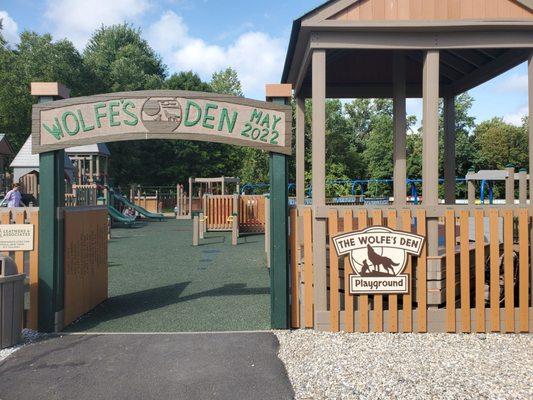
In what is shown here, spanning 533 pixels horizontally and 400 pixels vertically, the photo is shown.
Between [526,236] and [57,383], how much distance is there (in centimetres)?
531

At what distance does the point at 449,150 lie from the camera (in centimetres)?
880

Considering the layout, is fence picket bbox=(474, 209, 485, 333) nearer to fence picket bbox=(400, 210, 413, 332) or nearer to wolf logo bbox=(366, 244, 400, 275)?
fence picket bbox=(400, 210, 413, 332)

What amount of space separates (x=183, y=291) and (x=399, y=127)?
4.67 metres

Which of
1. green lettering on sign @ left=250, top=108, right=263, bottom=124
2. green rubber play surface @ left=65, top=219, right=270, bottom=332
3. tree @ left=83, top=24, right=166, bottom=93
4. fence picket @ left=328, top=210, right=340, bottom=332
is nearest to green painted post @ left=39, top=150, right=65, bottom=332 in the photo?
green rubber play surface @ left=65, top=219, right=270, bottom=332

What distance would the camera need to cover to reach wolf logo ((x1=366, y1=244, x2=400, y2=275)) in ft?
19.0

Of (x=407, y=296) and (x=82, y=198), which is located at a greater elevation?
(x=82, y=198)

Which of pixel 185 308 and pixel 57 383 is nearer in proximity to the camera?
pixel 57 383

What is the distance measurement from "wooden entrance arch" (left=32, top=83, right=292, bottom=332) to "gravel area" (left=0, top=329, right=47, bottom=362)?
5.8 inches

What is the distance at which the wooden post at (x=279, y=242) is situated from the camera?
5895mm

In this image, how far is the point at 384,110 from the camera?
199 ft

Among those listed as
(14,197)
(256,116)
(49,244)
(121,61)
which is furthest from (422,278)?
(121,61)

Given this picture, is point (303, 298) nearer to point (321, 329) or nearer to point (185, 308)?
point (321, 329)

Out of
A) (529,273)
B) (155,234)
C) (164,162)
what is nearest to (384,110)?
(164,162)

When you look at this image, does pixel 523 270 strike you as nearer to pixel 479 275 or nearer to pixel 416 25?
pixel 479 275
